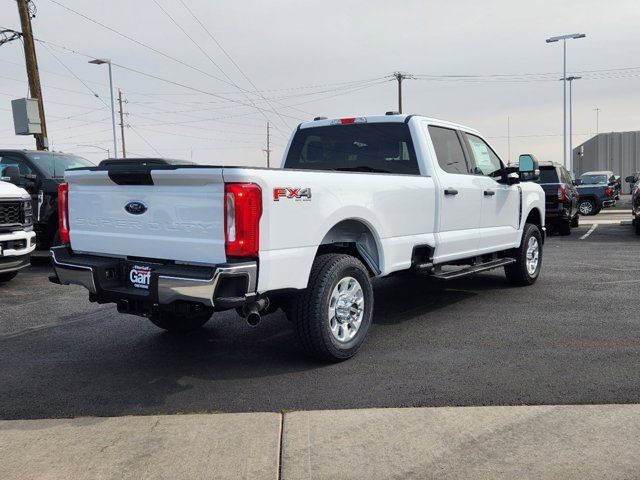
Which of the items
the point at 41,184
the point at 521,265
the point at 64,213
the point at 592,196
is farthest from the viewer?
the point at 592,196

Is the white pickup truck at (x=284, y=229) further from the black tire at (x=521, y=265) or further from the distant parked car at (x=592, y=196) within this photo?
the distant parked car at (x=592, y=196)

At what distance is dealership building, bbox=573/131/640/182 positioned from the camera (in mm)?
50781

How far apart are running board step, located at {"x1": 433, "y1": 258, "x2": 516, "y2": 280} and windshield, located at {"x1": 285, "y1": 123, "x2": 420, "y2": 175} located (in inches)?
42.0

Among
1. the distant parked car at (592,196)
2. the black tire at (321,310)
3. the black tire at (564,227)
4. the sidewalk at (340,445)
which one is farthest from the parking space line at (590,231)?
the sidewalk at (340,445)

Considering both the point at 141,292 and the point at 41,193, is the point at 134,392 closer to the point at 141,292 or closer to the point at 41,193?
the point at 141,292

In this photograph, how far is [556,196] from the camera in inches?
588

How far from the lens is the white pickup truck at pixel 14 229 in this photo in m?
7.96

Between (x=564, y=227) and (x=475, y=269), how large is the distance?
9.75 metres

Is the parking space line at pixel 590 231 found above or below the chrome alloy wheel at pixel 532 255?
A: below

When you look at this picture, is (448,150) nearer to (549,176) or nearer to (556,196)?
(549,176)

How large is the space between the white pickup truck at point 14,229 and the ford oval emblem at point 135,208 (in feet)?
14.1

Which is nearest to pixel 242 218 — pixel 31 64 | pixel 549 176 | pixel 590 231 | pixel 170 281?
pixel 170 281

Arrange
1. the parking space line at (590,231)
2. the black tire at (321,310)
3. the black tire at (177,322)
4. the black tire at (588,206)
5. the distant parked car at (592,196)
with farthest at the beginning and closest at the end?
the black tire at (588,206)
the distant parked car at (592,196)
the parking space line at (590,231)
the black tire at (177,322)
the black tire at (321,310)

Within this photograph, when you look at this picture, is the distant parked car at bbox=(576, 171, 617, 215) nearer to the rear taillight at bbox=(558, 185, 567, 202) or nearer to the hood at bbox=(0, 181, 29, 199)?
the rear taillight at bbox=(558, 185, 567, 202)
